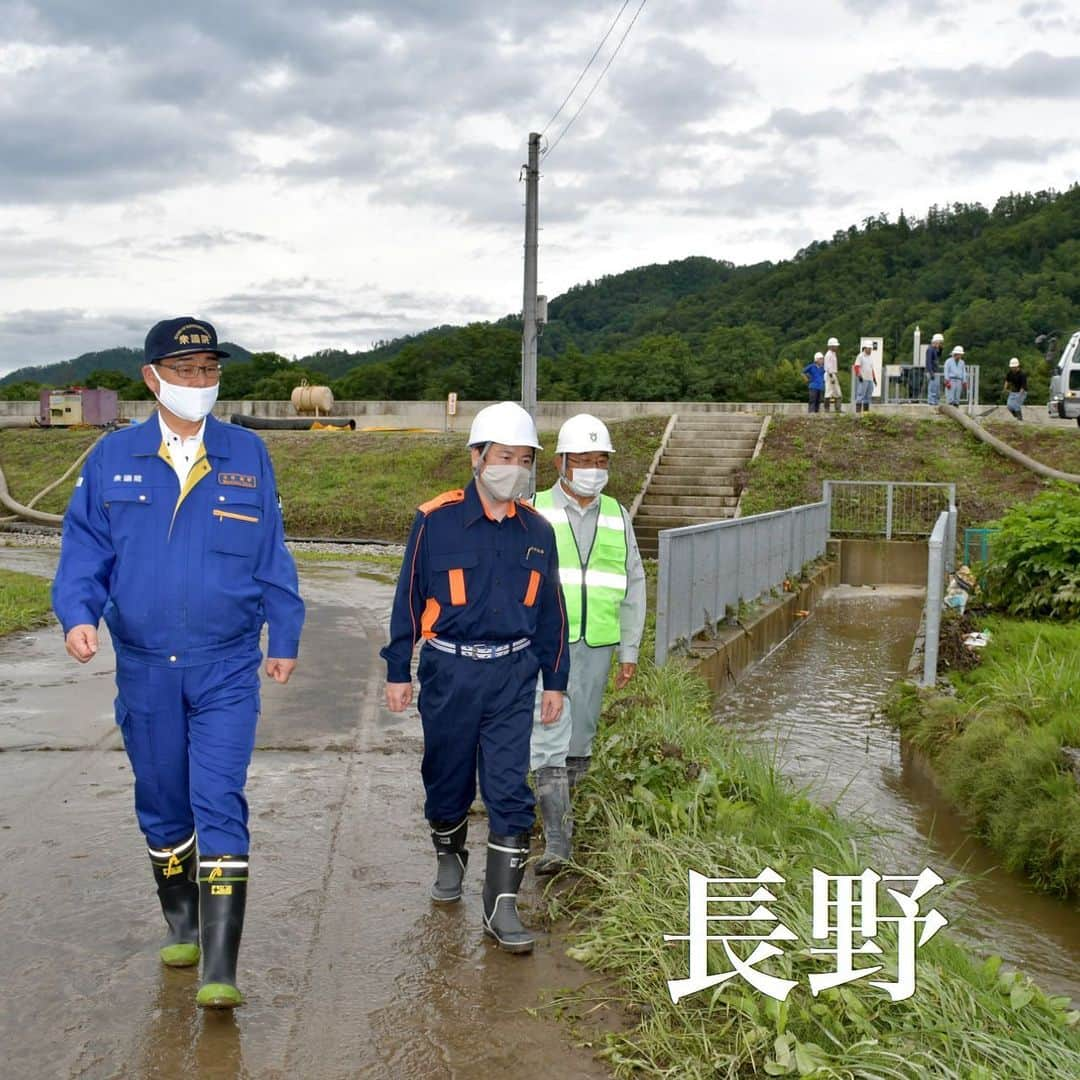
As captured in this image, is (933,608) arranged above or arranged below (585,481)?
below

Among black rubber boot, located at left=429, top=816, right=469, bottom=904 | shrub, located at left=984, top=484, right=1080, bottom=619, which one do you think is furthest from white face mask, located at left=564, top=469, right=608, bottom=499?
shrub, located at left=984, top=484, right=1080, bottom=619

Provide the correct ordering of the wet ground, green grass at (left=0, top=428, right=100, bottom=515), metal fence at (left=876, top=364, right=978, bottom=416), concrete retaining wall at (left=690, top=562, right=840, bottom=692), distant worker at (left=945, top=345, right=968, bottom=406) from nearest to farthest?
the wet ground, concrete retaining wall at (left=690, top=562, right=840, bottom=692), distant worker at (left=945, top=345, right=968, bottom=406), green grass at (left=0, top=428, right=100, bottom=515), metal fence at (left=876, top=364, right=978, bottom=416)

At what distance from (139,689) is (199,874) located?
0.60 m

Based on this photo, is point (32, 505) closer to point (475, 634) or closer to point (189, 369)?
point (189, 369)

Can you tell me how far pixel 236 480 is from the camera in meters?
4.04

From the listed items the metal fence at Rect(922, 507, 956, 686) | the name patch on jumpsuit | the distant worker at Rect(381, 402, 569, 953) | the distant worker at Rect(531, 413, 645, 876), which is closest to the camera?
the name patch on jumpsuit

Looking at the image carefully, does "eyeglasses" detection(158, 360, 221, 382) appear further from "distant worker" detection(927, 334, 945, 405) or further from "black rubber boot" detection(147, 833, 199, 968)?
"distant worker" detection(927, 334, 945, 405)

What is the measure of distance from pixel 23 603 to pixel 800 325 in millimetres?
88025

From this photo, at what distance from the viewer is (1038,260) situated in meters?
89.1

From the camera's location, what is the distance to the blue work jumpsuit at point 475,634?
4.39 meters

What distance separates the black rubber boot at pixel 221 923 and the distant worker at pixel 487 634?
843 millimetres

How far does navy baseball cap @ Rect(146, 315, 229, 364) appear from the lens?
4062 mm

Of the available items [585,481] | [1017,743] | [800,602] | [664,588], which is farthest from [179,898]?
[800,602]

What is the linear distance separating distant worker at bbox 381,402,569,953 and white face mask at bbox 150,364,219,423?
86 centimetres
